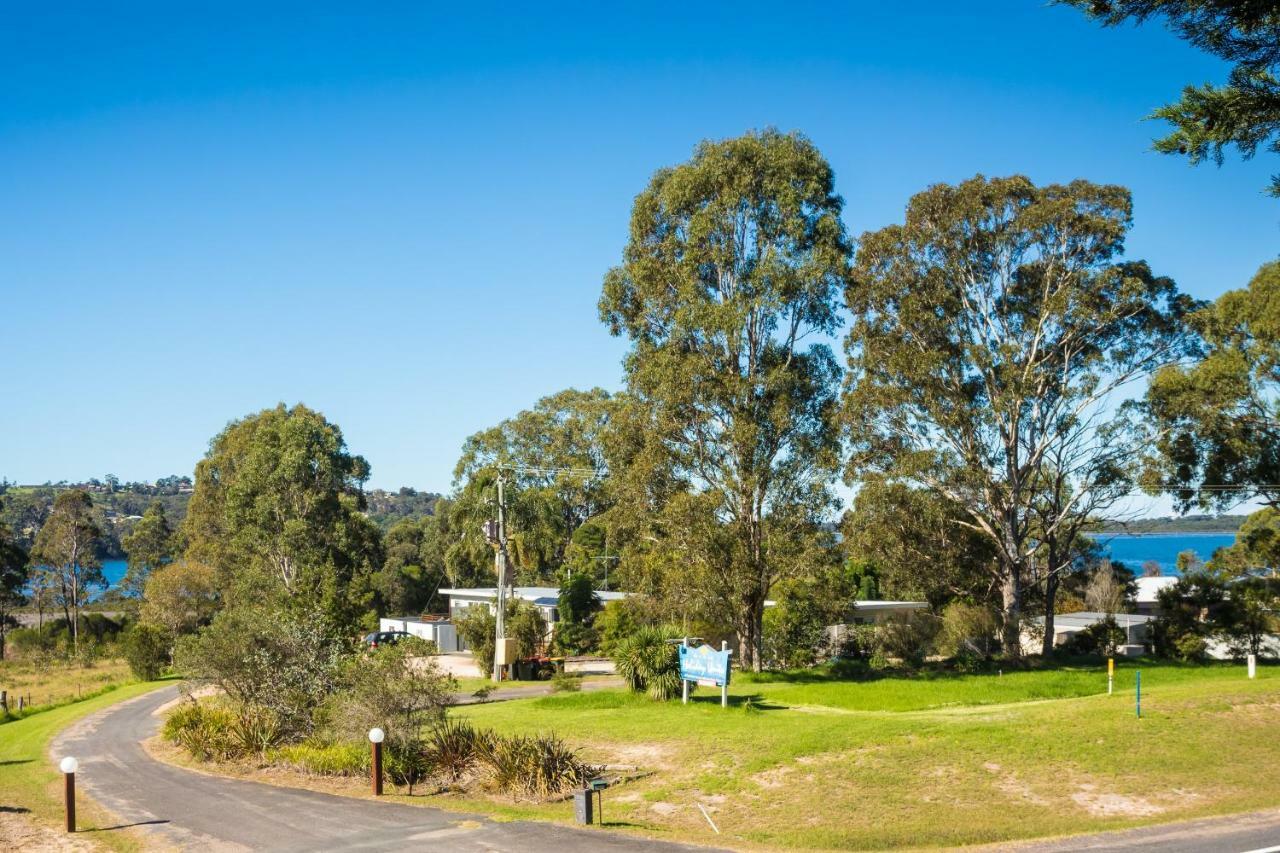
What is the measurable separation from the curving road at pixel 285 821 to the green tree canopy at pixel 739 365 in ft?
54.2

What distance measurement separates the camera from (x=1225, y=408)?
36.8 m

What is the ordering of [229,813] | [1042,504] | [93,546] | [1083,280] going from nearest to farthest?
[229,813]
[1083,280]
[1042,504]
[93,546]

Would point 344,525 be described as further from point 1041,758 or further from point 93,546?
point 1041,758

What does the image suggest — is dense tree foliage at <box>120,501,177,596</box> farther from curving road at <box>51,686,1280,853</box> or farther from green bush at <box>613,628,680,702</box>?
curving road at <box>51,686,1280,853</box>

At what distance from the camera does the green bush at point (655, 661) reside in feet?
87.3

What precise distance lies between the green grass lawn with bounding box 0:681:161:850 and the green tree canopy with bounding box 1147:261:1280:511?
114 ft

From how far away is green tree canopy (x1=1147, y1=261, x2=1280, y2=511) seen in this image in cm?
3641

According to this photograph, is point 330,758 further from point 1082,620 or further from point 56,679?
point 1082,620

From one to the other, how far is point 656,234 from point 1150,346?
61.4 feet

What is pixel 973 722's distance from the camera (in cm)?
2131

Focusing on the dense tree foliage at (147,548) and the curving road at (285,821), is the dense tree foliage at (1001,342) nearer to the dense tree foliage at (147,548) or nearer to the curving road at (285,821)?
A: the curving road at (285,821)

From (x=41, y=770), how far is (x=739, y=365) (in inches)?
907

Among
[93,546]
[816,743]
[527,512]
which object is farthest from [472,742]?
[93,546]

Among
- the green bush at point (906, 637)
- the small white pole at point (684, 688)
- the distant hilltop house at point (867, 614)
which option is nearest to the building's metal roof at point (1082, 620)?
the distant hilltop house at point (867, 614)
